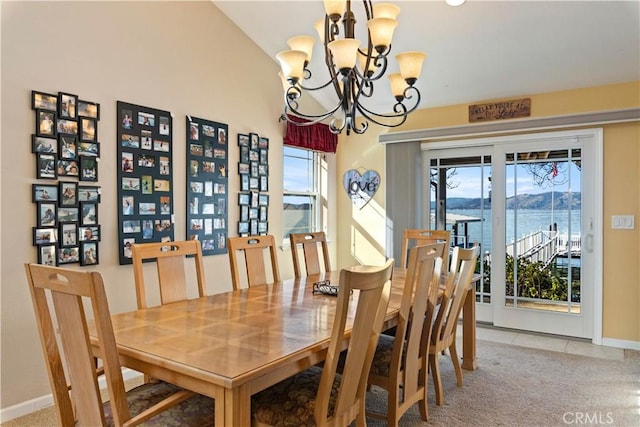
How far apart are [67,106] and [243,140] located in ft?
5.23

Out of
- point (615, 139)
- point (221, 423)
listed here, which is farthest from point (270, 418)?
point (615, 139)

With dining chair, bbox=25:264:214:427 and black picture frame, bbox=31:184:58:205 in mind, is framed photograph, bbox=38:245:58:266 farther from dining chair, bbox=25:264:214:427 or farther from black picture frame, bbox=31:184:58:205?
dining chair, bbox=25:264:214:427

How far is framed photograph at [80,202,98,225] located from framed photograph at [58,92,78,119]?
0.57m

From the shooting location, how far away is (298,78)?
7.91 ft

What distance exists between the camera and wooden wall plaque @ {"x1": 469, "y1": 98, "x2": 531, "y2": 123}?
4246 mm

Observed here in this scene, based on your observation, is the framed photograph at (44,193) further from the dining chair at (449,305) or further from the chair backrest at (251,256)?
the dining chair at (449,305)

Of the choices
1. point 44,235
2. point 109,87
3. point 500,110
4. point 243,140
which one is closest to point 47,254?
point 44,235

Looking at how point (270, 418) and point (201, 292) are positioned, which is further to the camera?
point (201, 292)

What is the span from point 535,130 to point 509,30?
1142 millimetres

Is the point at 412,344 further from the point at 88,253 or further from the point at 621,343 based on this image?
the point at 621,343

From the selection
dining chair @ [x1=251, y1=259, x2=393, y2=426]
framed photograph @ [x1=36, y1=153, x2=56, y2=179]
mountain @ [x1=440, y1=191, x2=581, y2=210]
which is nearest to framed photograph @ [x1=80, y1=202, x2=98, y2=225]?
Result: framed photograph @ [x1=36, y1=153, x2=56, y2=179]

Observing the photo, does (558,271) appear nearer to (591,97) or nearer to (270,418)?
(591,97)

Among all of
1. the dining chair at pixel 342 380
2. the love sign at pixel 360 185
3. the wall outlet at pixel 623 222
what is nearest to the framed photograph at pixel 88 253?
the dining chair at pixel 342 380

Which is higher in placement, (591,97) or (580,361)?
(591,97)
